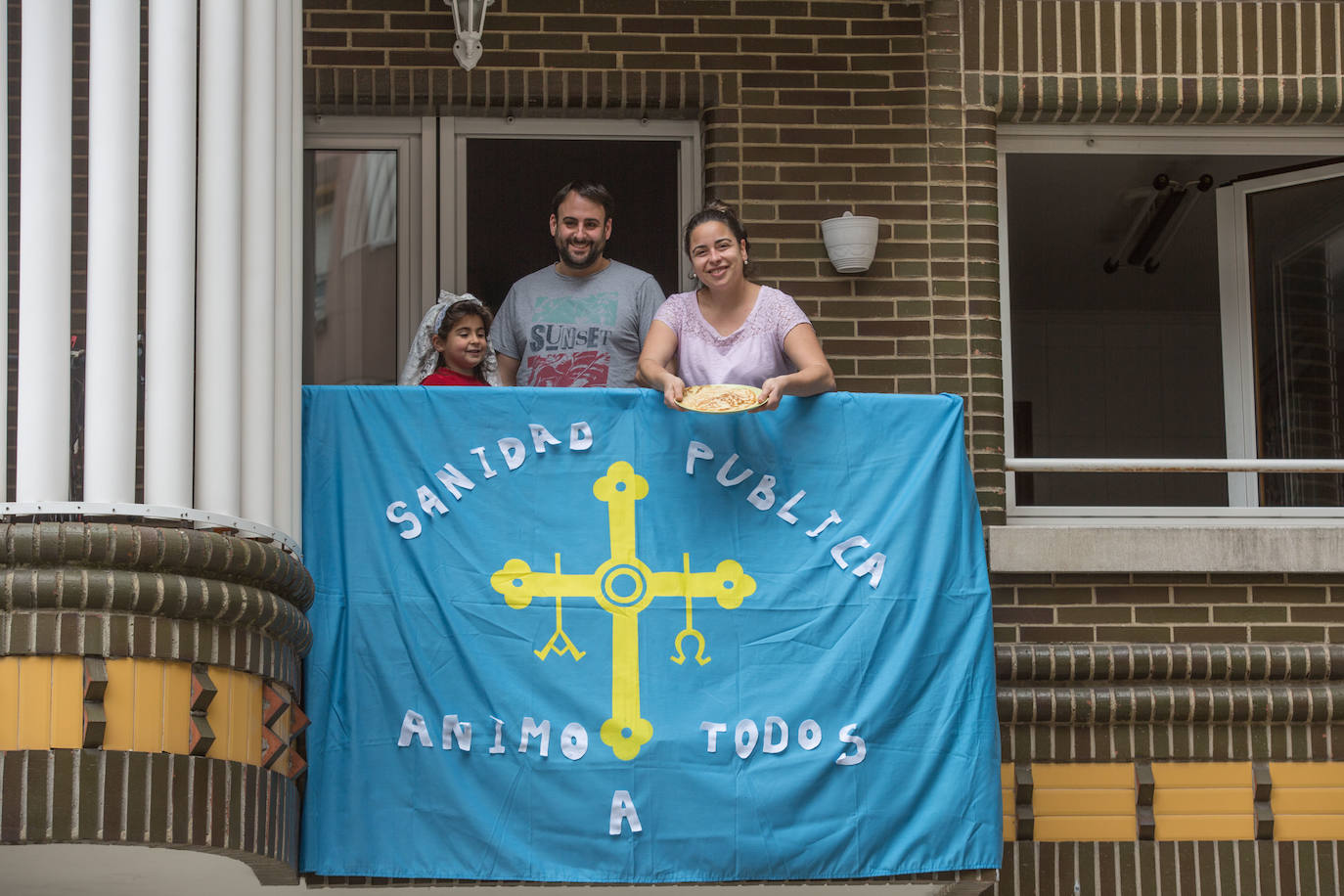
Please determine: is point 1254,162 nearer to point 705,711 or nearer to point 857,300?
point 857,300

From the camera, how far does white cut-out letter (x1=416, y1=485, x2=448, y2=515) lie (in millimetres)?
6938

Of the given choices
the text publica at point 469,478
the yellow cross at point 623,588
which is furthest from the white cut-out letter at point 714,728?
the text publica at point 469,478

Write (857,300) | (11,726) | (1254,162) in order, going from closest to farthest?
1. (11,726)
2. (857,300)
3. (1254,162)

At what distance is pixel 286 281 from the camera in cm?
659

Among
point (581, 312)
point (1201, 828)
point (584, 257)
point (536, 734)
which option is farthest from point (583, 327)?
point (1201, 828)

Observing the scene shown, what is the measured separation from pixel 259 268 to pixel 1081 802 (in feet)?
12.2

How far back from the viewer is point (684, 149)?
28.9 feet

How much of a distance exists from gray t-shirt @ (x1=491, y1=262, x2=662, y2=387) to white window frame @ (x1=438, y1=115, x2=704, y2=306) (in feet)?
3.27

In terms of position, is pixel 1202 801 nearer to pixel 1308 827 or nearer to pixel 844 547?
pixel 1308 827

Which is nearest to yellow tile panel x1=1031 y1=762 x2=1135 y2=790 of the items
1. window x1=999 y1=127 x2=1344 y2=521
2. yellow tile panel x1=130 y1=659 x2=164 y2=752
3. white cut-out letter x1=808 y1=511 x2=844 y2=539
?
window x1=999 y1=127 x2=1344 y2=521

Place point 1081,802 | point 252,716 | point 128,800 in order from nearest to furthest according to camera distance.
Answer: point 128,800 < point 252,716 < point 1081,802

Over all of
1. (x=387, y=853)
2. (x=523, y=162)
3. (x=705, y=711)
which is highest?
(x=523, y=162)

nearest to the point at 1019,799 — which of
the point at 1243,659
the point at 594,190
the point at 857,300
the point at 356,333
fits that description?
the point at 1243,659

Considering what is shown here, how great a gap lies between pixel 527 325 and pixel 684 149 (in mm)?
1472
